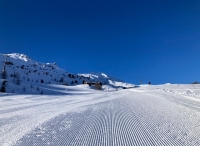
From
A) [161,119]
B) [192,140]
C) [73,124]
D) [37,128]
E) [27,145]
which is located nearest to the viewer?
[27,145]

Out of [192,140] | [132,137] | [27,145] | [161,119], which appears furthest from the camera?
[161,119]

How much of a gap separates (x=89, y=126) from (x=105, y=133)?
52cm

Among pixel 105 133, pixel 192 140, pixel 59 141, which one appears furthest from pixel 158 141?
pixel 59 141

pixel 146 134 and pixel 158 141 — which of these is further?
pixel 146 134

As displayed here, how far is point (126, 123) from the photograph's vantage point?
133 inches

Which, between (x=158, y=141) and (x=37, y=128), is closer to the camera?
(x=158, y=141)

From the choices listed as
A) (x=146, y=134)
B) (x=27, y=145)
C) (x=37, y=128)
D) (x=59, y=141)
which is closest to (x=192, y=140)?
(x=146, y=134)

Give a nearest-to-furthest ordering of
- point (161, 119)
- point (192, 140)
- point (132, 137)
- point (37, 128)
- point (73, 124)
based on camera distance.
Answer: point (192, 140), point (132, 137), point (37, 128), point (73, 124), point (161, 119)

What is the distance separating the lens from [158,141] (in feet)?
7.81

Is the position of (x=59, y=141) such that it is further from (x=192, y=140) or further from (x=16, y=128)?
(x=192, y=140)

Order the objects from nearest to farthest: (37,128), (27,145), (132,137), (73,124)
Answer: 1. (27,145)
2. (132,137)
3. (37,128)
4. (73,124)

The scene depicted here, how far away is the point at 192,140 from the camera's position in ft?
7.71

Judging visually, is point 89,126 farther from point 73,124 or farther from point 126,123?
point 126,123

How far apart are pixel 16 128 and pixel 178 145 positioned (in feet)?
9.42
